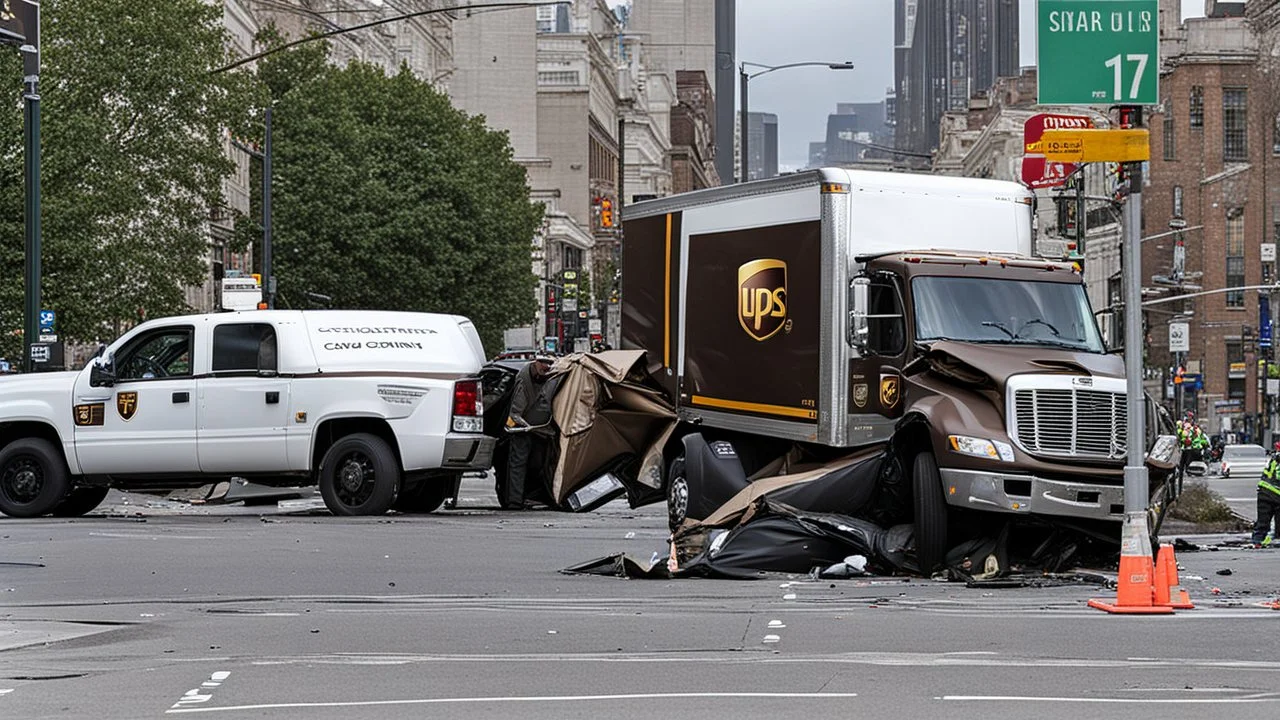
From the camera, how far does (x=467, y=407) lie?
2258 centimetres

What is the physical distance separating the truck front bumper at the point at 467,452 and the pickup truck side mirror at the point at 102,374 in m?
3.90

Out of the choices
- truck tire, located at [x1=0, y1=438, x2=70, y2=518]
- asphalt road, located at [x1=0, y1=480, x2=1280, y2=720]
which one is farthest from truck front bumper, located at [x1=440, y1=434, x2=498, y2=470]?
truck tire, located at [x1=0, y1=438, x2=70, y2=518]

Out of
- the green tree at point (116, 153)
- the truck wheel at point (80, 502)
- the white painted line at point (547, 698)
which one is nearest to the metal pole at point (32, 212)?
the truck wheel at point (80, 502)

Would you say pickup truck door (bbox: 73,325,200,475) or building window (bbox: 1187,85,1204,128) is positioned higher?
building window (bbox: 1187,85,1204,128)

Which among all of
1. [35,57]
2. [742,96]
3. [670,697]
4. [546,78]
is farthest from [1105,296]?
[670,697]

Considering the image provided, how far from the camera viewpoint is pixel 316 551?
18172 millimetres

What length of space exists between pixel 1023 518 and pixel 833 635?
13.9ft

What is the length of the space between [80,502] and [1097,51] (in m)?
14.0

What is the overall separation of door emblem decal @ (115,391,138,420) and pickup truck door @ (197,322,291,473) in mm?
776

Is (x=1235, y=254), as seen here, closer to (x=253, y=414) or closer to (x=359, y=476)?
(x=359, y=476)

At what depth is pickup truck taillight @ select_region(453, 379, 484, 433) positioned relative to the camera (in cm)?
2247

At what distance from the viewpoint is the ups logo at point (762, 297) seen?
18750 millimetres

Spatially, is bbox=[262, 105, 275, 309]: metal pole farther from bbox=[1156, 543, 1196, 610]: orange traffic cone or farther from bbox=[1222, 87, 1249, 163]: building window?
bbox=[1222, 87, 1249, 163]: building window

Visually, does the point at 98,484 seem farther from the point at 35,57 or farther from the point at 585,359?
the point at 35,57
